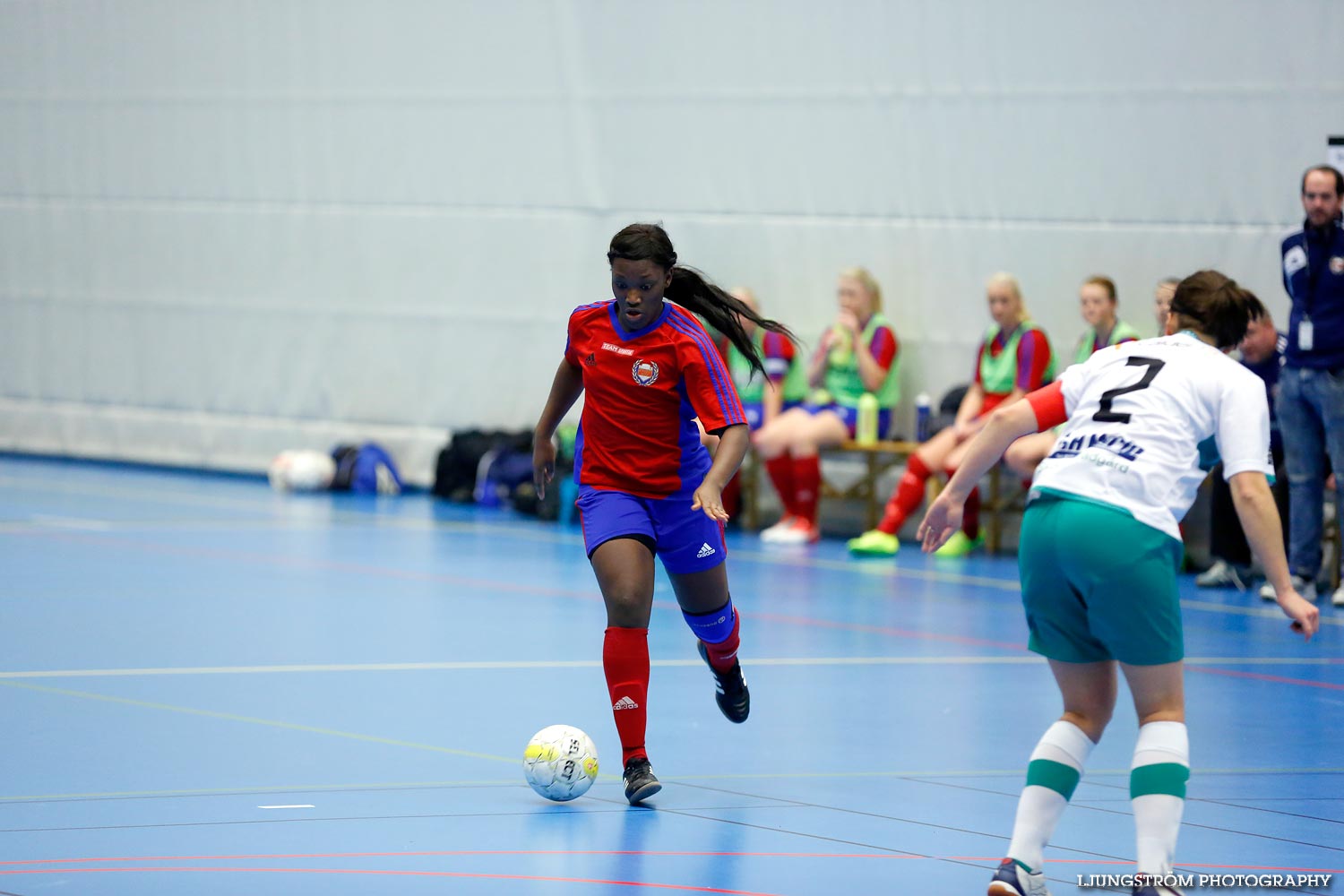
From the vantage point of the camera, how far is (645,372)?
20.4ft

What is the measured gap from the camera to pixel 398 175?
16.9 metres

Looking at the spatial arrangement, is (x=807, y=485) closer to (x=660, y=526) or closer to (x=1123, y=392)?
(x=660, y=526)

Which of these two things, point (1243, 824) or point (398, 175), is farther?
point (398, 175)

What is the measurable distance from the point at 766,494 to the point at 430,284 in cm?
396

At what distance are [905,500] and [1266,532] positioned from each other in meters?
8.59

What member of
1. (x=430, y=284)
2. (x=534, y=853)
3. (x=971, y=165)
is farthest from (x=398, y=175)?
(x=534, y=853)

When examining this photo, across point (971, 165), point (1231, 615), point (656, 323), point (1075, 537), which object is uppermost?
point (971, 165)

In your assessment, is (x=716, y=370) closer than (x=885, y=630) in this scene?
Yes

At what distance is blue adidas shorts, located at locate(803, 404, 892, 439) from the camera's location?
1380 cm

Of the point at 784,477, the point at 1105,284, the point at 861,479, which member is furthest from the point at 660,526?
the point at 861,479

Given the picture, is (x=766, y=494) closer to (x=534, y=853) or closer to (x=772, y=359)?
(x=772, y=359)

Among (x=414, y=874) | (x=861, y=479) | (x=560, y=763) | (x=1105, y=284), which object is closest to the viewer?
(x=414, y=874)

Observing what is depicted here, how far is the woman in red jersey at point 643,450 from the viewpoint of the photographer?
6027mm

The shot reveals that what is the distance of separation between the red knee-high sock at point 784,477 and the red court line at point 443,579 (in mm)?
3056
